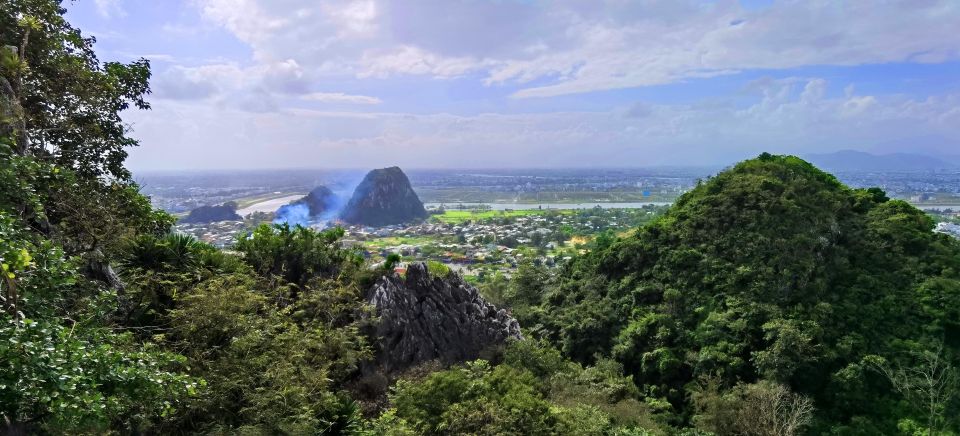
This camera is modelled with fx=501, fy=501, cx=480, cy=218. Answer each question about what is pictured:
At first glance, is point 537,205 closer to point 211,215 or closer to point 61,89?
point 211,215

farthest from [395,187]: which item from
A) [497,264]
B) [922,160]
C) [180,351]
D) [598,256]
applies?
[922,160]

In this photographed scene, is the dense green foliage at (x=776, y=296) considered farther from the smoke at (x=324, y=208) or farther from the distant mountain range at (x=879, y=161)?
the distant mountain range at (x=879, y=161)

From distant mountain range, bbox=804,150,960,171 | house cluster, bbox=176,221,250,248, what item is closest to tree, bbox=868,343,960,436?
house cluster, bbox=176,221,250,248

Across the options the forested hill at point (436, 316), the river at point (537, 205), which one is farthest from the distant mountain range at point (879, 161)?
the forested hill at point (436, 316)

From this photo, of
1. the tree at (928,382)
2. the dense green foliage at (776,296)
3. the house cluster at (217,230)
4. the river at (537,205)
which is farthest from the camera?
the river at (537,205)

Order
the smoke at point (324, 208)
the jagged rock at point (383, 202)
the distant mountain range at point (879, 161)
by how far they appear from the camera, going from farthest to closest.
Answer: the distant mountain range at point (879, 161) → the jagged rock at point (383, 202) → the smoke at point (324, 208)

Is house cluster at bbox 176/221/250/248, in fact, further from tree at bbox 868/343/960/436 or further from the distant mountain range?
the distant mountain range

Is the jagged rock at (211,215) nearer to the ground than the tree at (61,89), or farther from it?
nearer to the ground
